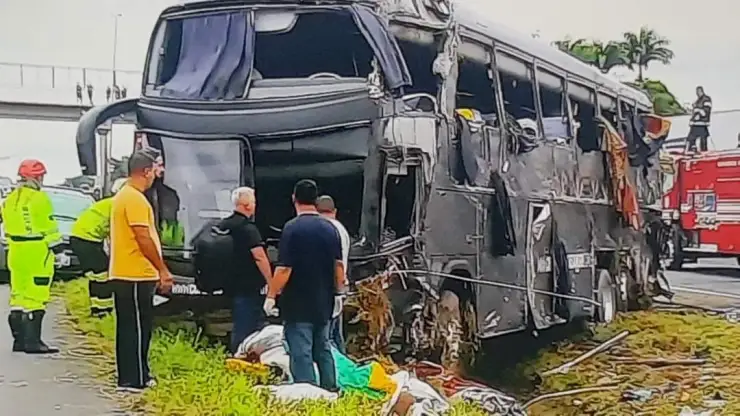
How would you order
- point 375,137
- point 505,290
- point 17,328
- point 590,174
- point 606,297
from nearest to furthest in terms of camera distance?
point 375,137
point 17,328
point 505,290
point 590,174
point 606,297

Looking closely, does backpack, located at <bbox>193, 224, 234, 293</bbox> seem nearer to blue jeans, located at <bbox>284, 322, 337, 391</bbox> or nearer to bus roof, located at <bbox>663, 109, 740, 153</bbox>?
blue jeans, located at <bbox>284, 322, 337, 391</bbox>

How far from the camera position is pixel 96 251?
3.85m

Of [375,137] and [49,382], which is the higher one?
[375,137]

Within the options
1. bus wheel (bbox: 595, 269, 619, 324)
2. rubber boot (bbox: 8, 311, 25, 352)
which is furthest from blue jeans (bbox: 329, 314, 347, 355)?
bus wheel (bbox: 595, 269, 619, 324)

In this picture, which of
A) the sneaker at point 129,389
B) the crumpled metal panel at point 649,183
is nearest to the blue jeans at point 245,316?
the sneaker at point 129,389

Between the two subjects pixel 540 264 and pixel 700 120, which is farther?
pixel 540 264

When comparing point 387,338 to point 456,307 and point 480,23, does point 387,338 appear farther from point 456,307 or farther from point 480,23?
point 480,23

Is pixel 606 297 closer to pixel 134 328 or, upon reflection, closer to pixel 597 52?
pixel 597 52

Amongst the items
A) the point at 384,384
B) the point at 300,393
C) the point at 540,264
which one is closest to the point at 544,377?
the point at 540,264

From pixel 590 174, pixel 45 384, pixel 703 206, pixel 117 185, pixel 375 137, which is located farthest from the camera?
pixel 703 206

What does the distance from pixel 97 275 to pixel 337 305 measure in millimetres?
805

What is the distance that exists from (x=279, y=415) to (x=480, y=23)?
1.49 meters

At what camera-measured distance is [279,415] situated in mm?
3596

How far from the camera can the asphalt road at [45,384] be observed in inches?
148
